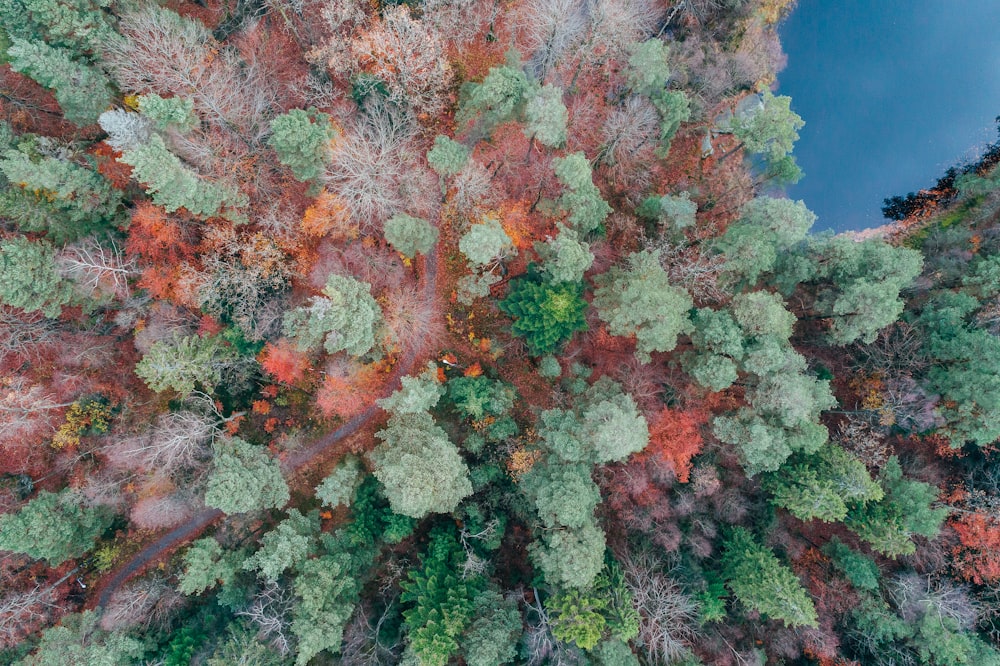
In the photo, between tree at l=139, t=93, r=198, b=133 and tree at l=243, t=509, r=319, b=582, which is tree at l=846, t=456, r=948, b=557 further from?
tree at l=139, t=93, r=198, b=133

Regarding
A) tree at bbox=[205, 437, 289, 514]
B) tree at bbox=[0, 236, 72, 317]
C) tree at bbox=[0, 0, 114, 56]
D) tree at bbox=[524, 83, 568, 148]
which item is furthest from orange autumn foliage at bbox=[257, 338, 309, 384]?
tree at bbox=[524, 83, 568, 148]

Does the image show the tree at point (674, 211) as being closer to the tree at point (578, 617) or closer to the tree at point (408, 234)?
the tree at point (408, 234)

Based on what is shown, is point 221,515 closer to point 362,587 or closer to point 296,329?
point 362,587

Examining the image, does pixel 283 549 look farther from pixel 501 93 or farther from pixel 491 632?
pixel 501 93

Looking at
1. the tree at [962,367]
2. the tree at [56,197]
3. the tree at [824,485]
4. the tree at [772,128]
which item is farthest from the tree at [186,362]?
the tree at [962,367]

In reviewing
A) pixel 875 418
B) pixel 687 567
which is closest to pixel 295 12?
pixel 687 567

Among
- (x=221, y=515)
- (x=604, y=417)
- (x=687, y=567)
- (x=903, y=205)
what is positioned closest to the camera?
(x=604, y=417)
